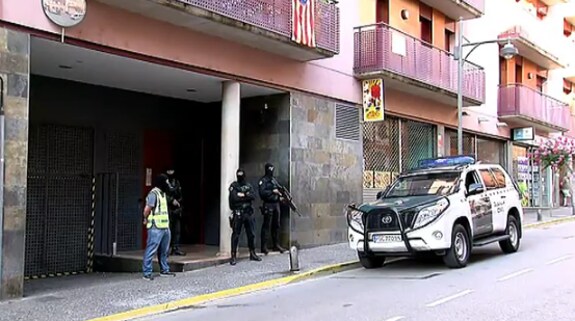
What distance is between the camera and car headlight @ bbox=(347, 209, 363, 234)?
12.0 metres

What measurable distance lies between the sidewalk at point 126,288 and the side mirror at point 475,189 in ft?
9.31

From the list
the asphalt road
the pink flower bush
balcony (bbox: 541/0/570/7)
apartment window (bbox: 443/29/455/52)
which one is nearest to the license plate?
the asphalt road

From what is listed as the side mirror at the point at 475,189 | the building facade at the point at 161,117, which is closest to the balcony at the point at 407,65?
the building facade at the point at 161,117

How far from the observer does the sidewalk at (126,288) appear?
8.60 meters

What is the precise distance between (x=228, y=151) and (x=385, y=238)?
4.05m

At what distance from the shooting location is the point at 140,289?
33.7ft

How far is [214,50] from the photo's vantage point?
1309 cm

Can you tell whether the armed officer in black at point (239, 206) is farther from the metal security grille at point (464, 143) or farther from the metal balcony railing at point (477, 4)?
the metal balcony railing at point (477, 4)

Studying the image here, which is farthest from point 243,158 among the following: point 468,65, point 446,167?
point 468,65

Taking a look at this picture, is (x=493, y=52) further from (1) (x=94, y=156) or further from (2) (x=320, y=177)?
(1) (x=94, y=156)

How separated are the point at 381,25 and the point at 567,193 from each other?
22.2 metres

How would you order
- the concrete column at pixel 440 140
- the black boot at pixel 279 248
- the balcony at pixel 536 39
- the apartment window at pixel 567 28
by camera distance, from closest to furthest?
the black boot at pixel 279 248, the concrete column at pixel 440 140, the balcony at pixel 536 39, the apartment window at pixel 567 28

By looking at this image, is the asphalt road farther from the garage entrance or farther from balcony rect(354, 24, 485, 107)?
balcony rect(354, 24, 485, 107)

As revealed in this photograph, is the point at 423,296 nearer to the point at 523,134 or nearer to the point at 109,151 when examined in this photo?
the point at 109,151
